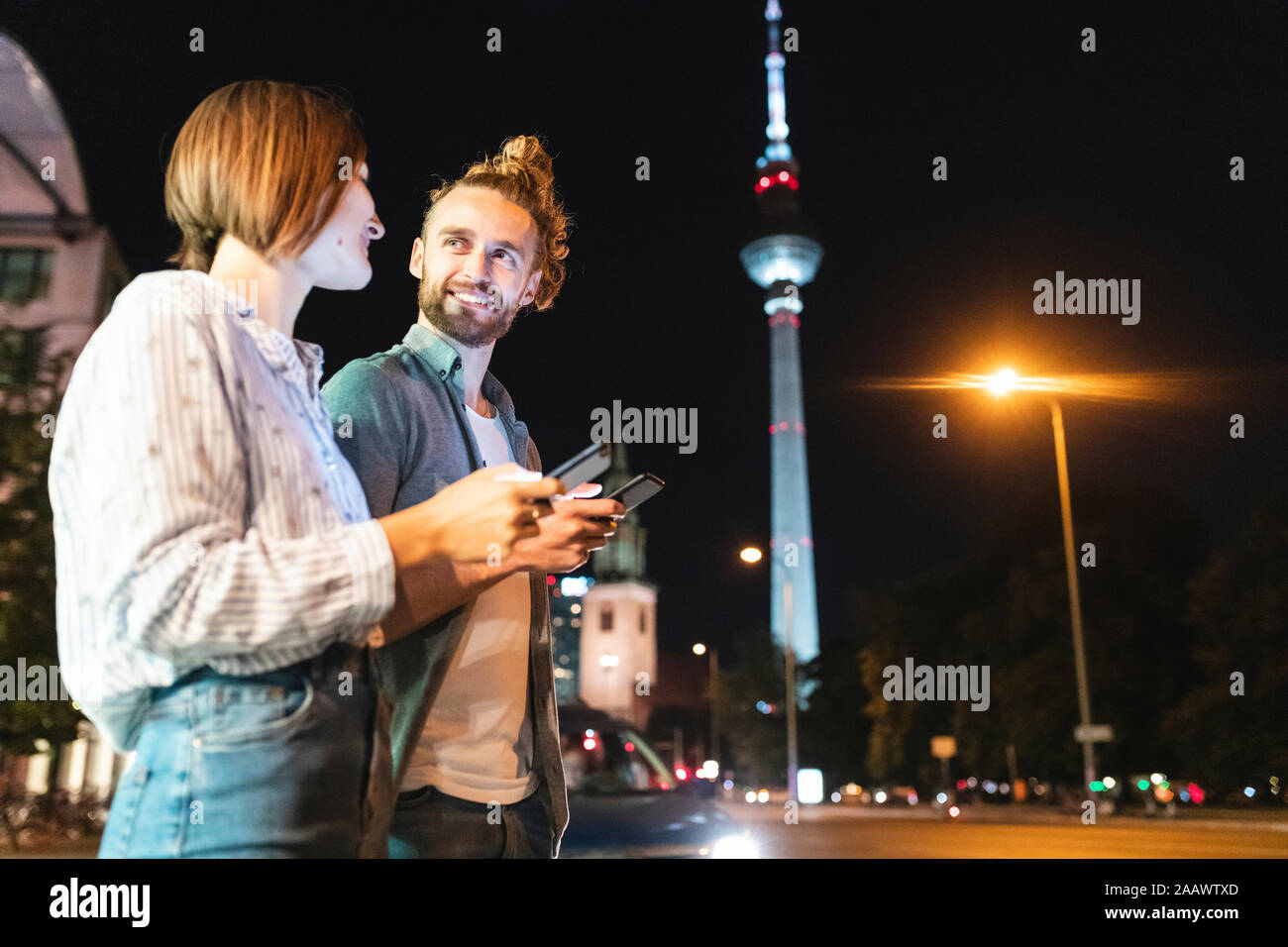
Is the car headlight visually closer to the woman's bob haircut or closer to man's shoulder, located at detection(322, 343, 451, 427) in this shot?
man's shoulder, located at detection(322, 343, 451, 427)

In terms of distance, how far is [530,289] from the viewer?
8.63 ft

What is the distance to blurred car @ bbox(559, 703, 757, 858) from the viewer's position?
733cm

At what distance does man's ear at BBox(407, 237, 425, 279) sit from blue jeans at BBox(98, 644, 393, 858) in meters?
1.40

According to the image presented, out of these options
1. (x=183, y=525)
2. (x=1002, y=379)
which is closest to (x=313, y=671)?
(x=183, y=525)

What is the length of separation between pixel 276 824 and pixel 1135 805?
130 feet

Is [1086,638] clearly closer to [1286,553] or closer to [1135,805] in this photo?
[1135,805]

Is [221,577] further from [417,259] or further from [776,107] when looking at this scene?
[776,107]

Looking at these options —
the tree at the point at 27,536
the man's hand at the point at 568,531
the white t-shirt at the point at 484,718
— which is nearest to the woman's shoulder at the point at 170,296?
the man's hand at the point at 568,531

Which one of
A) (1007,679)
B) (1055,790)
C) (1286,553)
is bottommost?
(1055,790)

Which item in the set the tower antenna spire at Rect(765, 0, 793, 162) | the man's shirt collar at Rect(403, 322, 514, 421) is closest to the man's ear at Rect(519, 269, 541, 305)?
the man's shirt collar at Rect(403, 322, 514, 421)

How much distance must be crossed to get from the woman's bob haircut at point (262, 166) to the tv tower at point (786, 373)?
3633 inches

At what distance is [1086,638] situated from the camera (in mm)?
37375
